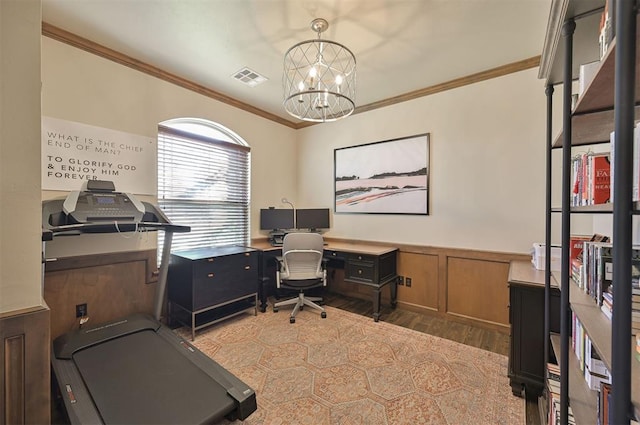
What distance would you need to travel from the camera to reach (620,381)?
2.16ft

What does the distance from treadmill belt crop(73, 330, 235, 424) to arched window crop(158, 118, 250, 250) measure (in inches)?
54.9

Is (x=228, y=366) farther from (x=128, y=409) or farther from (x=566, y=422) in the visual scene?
(x=566, y=422)

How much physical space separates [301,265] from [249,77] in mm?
2313

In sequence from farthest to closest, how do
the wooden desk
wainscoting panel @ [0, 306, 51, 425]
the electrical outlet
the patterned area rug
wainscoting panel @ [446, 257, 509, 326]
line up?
the wooden desk → wainscoting panel @ [446, 257, 509, 326] → the electrical outlet → the patterned area rug → wainscoting panel @ [0, 306, 51, 425]

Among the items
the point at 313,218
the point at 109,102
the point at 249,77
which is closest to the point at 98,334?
the point at 109,102

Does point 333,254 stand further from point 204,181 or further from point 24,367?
point 24,367

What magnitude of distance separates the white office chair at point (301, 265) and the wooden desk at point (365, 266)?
272mm

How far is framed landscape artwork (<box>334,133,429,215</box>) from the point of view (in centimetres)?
346

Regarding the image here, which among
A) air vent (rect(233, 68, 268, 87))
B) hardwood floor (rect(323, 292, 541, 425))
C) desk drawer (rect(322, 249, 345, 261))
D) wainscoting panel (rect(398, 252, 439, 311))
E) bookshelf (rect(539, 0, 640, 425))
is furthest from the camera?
desk drawer (rect(322, 249, 345, 261))

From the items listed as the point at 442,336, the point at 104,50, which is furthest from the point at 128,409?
the point at 104,50

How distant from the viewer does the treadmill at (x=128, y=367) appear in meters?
1.54

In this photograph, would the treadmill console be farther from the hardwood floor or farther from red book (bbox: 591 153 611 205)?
red book (bbox: 591 153 611 205)

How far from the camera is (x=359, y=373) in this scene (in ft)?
7.30

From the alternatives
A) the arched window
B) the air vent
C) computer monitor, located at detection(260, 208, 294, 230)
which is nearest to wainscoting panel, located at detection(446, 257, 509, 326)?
computer monitor, located at detection(260, 208, 294, 230)
